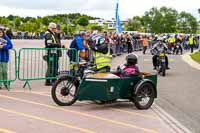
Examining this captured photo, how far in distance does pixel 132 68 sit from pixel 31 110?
2478 mm

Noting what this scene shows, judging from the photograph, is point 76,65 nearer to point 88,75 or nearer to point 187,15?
point 88,75

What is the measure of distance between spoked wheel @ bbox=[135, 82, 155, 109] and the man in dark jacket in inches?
167

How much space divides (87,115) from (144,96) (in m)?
1.65

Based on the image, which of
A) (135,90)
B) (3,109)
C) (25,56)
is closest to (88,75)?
(135,90)

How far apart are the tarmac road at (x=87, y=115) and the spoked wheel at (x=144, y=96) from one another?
16 centimetres

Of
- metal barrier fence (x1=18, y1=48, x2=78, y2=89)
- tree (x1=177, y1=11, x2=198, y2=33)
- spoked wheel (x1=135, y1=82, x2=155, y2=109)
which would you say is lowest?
spoked wheel (x1=135, y1=82, x2=155, y2=109)

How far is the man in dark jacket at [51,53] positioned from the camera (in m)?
14.4

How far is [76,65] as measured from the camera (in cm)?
1236

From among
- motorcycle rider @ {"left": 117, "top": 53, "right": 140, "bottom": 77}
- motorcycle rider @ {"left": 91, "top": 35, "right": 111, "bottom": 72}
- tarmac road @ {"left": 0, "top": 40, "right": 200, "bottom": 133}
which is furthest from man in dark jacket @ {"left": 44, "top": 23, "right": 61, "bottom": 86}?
motorcycle rider @ {"left": 117, "top": 53, "right": 140, "bottom": 77}

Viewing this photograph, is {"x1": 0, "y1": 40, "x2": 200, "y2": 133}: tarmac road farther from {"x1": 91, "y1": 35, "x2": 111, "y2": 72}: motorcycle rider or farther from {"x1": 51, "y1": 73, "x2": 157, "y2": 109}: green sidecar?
{"x1": 91, "y1": 35, "x2": 111, "y2": 72}: motorcycle rider

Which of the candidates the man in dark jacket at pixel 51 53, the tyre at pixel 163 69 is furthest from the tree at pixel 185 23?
the man in dark jacket at pixel 51 53

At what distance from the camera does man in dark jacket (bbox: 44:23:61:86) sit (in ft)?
47.1

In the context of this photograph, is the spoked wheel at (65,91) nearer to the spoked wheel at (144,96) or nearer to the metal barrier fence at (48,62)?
the spoked wheel at (144,96)

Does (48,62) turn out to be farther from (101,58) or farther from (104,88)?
(104,88)
